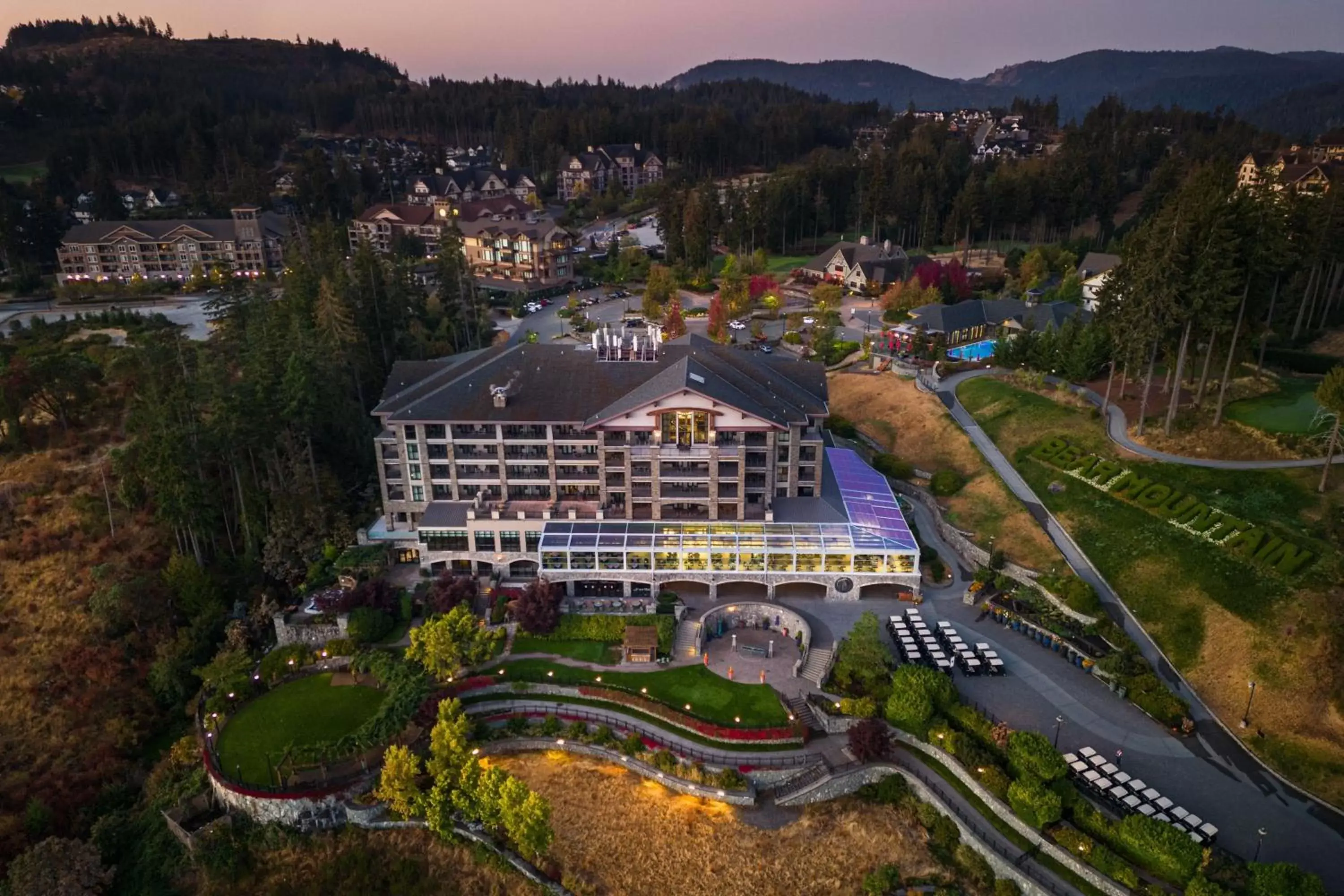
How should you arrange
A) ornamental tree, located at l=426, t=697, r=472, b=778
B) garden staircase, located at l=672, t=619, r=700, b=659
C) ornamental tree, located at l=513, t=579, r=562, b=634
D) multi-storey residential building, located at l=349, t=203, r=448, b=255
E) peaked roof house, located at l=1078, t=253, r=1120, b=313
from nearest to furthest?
ornamental tree, located at l=426, t=697, r=472, b=778 → garden staircase, located at l=672, t=619, r=700, b=659 → ornamental tree, located at l=513, t=579, r=562, b=634 → peaked roof house, located at l=1078, t=253, r=1120, b=313 → multi-storey residential building, located at l=349, t=203, r=448, b=255

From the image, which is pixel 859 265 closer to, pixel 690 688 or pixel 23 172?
pixel 690 688

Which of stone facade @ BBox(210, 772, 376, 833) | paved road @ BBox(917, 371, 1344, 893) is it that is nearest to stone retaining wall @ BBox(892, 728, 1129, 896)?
paved road @ BBox(917, 371, 1344, 893)

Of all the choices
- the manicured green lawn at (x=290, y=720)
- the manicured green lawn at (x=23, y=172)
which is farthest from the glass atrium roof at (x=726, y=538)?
the manicured green lawn at (x=23, y=172)

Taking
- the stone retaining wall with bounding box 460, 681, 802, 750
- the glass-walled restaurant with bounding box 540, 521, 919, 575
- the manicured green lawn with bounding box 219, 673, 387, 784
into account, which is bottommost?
the manicured green lawn with bounding box 219, 673, 387, 784

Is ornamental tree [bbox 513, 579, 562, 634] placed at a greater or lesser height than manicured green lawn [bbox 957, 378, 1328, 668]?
lesser

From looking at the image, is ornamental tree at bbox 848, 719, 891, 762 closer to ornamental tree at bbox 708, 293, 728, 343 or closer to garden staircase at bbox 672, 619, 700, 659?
garden staircase at bbox 672, 619, 700, 659
